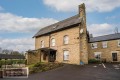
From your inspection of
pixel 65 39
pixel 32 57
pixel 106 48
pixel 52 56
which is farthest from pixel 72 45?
pixel 106 48

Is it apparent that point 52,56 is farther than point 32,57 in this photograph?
No

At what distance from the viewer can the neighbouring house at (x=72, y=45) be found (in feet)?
104

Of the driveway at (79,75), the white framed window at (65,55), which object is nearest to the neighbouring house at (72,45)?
the white framed window at (65,55)

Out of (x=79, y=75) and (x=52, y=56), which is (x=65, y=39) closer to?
(x=52, y=56)

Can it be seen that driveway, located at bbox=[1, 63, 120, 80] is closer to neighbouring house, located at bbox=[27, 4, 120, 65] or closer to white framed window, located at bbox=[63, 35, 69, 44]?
neighbouring house, located at bbox=[27, 4, 120, 65]

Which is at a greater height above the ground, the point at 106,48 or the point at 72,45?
the point at 72,45

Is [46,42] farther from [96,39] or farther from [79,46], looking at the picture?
[96,39]

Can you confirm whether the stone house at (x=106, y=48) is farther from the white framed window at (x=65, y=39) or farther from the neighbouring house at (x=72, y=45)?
the white framed window at (x=65, y=39)

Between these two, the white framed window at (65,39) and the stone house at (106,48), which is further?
the stone house at (106,48)

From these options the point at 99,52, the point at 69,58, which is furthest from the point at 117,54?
the point at 69,58

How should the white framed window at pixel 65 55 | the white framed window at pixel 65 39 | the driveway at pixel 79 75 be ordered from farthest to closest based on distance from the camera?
the white framed window at pixel 65 39, the white framed window at pixel 65 55, the driveway at pixel 79 75

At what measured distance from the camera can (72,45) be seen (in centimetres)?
3262

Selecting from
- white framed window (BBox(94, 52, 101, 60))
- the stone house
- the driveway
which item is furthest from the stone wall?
the stone house

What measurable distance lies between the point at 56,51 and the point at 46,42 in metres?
5.14
